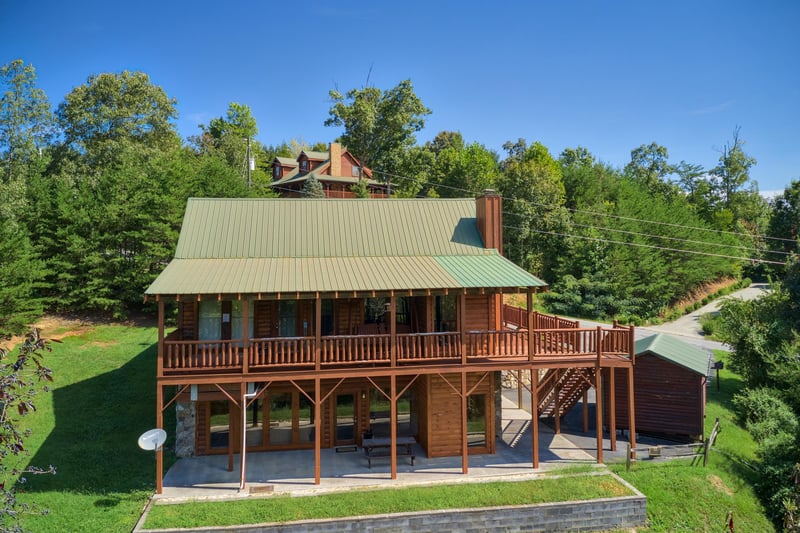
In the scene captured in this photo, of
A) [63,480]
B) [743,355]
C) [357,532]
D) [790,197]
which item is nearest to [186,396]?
[63,480]

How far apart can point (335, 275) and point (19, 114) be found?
117ft

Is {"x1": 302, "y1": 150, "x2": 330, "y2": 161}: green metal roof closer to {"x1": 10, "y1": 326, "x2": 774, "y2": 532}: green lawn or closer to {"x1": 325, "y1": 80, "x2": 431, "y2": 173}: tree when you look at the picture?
{"x1": 325, "y1": 80, "x2": 431, "y2": 173}: tree

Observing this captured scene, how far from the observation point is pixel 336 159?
178ft

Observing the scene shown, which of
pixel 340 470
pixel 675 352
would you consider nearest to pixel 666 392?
pixel 675 352

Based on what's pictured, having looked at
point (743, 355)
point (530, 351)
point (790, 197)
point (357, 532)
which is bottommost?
point (357, 532)

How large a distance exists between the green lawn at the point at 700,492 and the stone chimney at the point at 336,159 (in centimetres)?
4419

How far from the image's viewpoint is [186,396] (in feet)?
52.7

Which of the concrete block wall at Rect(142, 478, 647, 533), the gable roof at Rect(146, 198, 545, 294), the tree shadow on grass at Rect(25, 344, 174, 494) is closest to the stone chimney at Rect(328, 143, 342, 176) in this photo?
the tree shadow on grass at Rect(25, 344, 174, 494)

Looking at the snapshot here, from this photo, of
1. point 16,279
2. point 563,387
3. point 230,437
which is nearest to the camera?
point 230,437

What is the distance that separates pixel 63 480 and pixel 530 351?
14.6 m

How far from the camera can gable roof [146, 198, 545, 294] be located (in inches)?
600

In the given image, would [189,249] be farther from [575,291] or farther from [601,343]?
[575,291]

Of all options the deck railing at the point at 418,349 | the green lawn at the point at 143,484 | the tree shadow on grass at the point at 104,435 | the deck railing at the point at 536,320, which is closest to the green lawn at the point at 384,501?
the green lawn at the point at 143,484

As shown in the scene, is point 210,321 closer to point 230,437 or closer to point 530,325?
point 230,437
